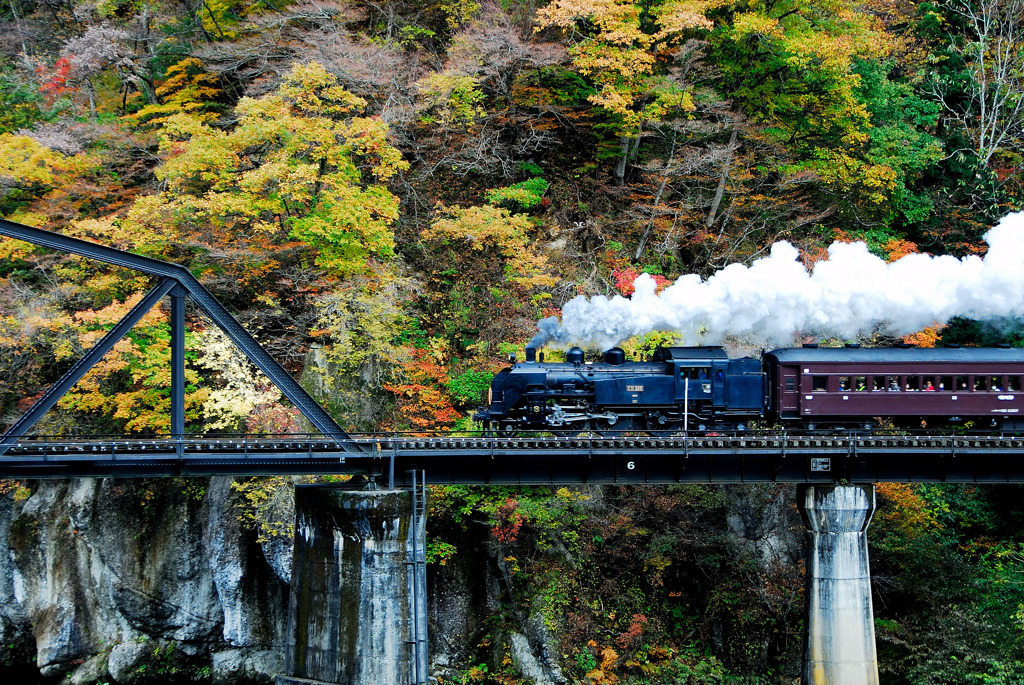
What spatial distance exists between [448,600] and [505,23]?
80.3ft

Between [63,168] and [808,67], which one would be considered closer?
[63,168]

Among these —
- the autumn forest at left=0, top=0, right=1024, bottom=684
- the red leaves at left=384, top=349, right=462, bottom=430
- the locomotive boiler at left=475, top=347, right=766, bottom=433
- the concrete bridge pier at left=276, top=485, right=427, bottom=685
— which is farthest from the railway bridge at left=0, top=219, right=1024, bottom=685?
the red leaves at left=384, top=349, right=462, bottom=430

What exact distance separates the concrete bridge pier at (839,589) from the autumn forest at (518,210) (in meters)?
4.08

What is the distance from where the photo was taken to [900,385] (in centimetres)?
2866

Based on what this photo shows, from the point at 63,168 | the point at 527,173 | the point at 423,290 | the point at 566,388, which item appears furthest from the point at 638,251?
the point at 63,168

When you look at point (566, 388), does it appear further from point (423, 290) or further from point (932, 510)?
point (932, 510)

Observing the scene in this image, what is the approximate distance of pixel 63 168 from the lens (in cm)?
3694

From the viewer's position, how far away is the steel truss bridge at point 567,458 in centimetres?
2450

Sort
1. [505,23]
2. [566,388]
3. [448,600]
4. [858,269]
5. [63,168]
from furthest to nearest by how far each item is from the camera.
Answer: [505,23] < [63,168] < [448,600] < [858,269] < [566,388]

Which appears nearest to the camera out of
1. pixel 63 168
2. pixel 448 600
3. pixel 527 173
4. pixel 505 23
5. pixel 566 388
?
pixel 566 388

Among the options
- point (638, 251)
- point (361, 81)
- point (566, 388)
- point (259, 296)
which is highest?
point (361, 81)

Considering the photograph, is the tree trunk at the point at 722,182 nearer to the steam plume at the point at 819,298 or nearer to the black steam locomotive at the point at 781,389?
the steam plume at the point at 819,298

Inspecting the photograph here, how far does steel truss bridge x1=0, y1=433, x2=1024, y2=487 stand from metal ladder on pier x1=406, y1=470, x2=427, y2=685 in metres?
0.95

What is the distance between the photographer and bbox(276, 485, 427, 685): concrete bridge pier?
78.7ft
